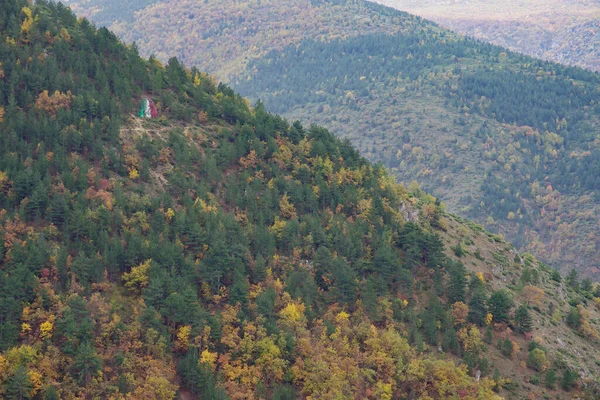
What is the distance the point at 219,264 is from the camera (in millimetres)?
123562

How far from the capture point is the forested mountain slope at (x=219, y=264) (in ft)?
350

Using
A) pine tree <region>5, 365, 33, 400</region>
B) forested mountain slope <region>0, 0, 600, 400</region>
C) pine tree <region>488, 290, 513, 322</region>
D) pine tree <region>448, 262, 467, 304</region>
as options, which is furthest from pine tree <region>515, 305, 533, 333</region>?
pine tree <region>5, 365, 33, 400</region>

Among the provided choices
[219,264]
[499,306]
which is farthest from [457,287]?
[219,264]

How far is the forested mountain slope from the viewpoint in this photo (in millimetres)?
106625

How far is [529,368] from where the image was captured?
5295 inches

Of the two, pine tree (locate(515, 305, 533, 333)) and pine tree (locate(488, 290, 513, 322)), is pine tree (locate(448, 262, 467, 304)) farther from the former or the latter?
pine tree (locate(515, 305, 533, 333))

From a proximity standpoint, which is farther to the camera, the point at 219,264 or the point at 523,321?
the point at 523,321

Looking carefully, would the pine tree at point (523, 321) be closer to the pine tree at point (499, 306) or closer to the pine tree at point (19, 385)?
the pine tree at point (499, 306)

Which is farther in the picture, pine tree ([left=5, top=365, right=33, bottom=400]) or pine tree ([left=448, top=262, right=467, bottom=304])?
pine tree ([left=448, top=262, right=467, bottom=304])

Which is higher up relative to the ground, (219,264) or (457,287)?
(219,264)

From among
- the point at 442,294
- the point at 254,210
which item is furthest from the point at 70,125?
the point at 442,294

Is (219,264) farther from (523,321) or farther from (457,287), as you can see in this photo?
(523,321)

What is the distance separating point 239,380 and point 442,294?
48866 millimetres

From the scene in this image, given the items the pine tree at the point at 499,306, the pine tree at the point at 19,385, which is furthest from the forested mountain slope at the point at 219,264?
the pine tree at the point at 499,306
